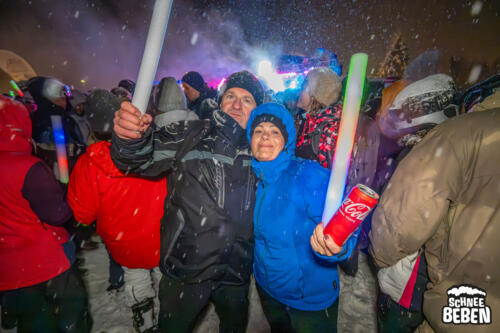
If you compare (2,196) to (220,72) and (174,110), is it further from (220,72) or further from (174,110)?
(220,72)

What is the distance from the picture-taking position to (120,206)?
2.21m

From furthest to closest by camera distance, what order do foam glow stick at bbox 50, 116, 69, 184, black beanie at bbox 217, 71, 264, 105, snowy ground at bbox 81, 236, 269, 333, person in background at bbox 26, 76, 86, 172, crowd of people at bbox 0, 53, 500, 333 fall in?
person in background at bbox 26, 76, 86, 172, foam glow stick at bbox 50, 116, 69, 184, snowy ground at bbox 81, 236, 269, 333, black beanie at bbox 217, 71, 264, 105, crowd of people at bbox 0, 53, 500, 333

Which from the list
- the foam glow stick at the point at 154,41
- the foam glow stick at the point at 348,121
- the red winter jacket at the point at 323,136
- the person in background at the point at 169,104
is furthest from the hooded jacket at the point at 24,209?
the red winter jacket at the point at 323,136

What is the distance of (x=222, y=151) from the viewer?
193 cm

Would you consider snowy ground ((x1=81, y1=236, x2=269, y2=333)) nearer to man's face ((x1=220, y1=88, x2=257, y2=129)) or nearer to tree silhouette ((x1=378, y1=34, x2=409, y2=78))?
man's face ((x1=220, y1=88, x2=257, y2=129))

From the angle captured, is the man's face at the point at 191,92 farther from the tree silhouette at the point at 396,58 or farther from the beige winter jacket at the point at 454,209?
the tree silhouette at the point at 396,58

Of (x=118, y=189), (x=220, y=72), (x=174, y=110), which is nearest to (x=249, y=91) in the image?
(x=174, y=110)

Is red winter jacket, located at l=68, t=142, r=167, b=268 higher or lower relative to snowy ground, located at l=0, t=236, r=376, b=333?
higher

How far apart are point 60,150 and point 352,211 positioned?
165 inches

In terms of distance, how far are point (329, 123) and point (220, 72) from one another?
2571cm

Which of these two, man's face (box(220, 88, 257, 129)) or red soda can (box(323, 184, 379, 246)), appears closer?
red soda can (box(323, 184, 379, 246))

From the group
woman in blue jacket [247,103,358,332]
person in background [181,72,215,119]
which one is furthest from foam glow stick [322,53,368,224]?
person in background [181,72,215,119]

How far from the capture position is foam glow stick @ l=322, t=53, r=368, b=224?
1.04 metres

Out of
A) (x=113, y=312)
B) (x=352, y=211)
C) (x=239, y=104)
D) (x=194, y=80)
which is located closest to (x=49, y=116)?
(x=194, y=80)
